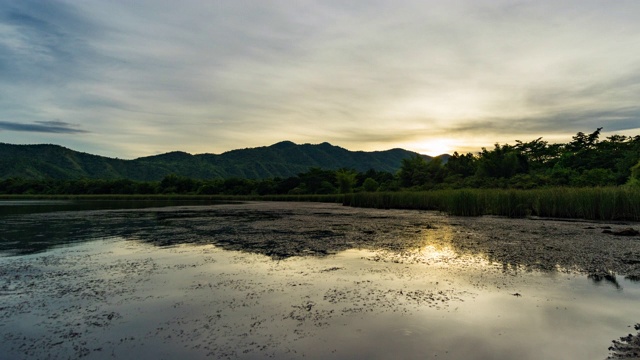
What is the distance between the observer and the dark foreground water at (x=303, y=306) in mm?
4012

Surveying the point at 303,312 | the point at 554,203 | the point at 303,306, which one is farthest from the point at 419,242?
the point at 554,203

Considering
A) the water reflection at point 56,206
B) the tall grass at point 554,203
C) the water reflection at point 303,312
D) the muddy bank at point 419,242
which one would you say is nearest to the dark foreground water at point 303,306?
the water reflection at point 303,312

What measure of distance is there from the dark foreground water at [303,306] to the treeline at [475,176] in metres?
26.4

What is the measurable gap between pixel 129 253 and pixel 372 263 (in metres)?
6.86

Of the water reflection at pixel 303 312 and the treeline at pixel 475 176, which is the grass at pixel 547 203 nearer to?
the treeline at pixel 475 176

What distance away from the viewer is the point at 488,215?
2283 cm

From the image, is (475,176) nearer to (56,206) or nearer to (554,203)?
(554,203)

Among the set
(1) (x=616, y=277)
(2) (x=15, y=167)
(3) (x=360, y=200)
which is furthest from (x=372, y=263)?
(2) (x=15, y=167)

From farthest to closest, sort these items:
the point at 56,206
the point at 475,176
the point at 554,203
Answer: the point at 475,176
the point at 56,206
the point at 554,203

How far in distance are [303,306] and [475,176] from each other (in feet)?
162

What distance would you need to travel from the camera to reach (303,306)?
17.9 ft

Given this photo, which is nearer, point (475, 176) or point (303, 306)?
point (303, 306)

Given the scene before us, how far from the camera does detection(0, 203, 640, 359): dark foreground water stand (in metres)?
4.01

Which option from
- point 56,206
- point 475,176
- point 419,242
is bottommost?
point 56,206
